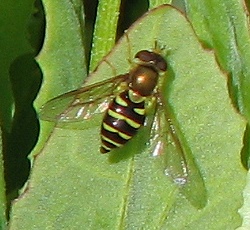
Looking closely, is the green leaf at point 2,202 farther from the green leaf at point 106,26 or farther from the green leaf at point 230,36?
the green leaf at point 230,36

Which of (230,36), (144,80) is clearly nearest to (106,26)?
(144,80)

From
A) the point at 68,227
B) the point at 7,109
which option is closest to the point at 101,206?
the point at 68,227

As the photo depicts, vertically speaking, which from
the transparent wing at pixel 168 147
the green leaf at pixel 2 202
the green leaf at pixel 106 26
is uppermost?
the green leaf at pixel 106 26

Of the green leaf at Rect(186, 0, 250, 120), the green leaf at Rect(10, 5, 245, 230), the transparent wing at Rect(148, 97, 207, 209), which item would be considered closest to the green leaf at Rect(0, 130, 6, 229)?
the green leaf at Rect(10, 5, 245, 230)

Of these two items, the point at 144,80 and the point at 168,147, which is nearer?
the point at 168,147

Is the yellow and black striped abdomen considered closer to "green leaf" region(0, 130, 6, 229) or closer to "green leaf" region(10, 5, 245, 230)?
"green leaf" region(10, 5, 245, 230)

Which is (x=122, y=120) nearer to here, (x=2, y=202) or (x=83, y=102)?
(x=83, y=102)

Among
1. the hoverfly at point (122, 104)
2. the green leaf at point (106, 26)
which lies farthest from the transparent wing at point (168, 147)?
the green leaf at point (106, 26)
